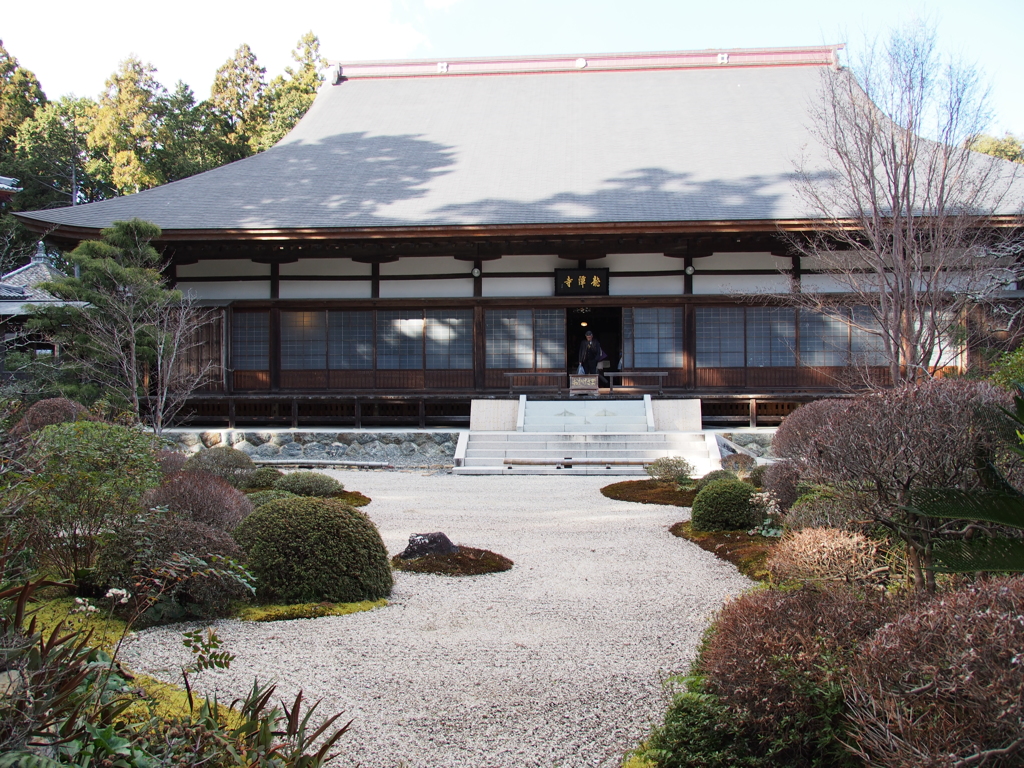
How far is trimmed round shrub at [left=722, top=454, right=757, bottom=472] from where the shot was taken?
34.3 feet

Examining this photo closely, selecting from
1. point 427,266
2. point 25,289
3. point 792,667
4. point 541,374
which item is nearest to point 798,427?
point 792,667

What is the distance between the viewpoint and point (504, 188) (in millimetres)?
15711

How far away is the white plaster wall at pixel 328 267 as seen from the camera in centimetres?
1505

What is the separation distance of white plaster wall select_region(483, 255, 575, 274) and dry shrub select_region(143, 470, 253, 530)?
9.93 metres

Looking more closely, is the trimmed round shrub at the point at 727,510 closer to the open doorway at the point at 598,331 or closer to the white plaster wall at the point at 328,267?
the white plaster wall at the point at 328,267

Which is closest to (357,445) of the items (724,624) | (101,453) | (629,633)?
(101,453)

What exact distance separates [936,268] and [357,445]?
386 inches

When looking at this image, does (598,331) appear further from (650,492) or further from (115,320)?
(115,320)

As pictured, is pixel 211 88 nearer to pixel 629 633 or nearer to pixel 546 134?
pixel 546 134

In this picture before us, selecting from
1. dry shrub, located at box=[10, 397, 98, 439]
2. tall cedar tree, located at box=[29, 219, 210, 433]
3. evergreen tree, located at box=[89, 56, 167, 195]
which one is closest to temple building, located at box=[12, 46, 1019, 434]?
tall cedar tree, located at box=[29, 219, 210, 433]

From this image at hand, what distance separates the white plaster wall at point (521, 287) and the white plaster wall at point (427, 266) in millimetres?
612

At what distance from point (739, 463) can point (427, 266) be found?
7580 millimetres

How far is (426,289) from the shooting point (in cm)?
1495

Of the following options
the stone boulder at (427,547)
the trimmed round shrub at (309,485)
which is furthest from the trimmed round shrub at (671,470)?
the stone boulder at (427,547)
